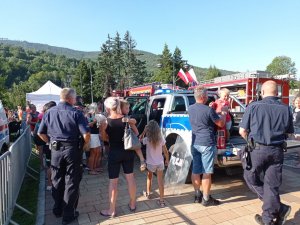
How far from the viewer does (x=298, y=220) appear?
4.16 metres

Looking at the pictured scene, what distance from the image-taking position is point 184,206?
4812mm

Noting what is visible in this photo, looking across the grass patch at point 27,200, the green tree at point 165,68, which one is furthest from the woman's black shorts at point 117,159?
the green tree at point 165,68

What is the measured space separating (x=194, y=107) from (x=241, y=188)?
85.2 inches

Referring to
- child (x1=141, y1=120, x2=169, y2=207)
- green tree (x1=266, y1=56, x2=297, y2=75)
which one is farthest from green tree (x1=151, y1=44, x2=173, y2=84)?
child (x1=141, y1=120, x2=169, y2=207)

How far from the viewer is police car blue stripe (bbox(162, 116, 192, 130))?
5.64 m

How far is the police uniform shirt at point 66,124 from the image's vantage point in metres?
4.11

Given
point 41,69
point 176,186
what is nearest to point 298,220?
point 176,186

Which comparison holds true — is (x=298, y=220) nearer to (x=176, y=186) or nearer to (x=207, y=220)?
(x=207, y=220)

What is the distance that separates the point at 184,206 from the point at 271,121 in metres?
2.08

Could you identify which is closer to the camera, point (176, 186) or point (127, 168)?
point (127, 168)

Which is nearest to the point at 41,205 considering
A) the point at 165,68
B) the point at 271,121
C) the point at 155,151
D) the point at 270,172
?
the point at 155,151

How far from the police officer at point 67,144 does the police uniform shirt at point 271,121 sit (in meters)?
2.43

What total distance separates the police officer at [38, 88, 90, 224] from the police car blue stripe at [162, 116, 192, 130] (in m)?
2.19

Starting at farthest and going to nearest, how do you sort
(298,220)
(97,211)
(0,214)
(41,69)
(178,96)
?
(41,69)
(178,96)
(97,211)
(298,220)
(0,214)
